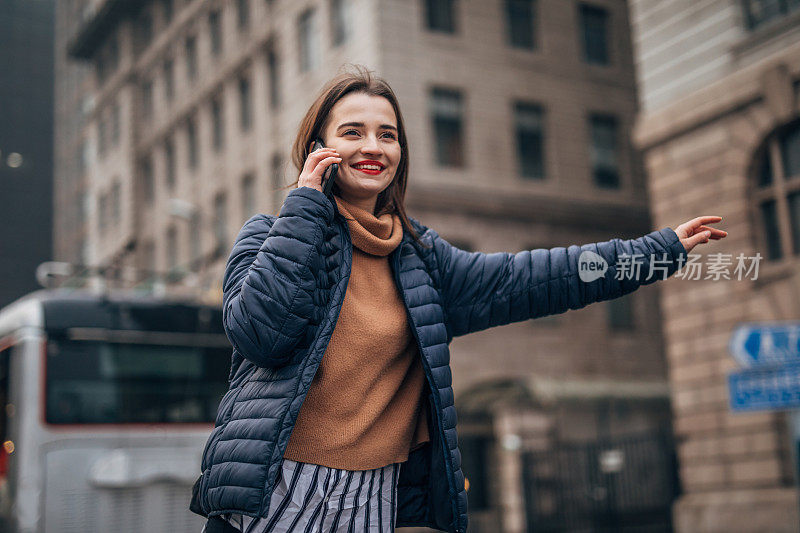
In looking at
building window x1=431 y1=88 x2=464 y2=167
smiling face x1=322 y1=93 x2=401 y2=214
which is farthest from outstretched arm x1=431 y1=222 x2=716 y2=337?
building window x1=431 y1=88 x2=464 y2=167

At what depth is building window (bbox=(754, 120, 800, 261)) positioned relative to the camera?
1135cm

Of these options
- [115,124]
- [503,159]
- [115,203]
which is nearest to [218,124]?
[115,203]

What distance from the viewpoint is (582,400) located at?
22344mm

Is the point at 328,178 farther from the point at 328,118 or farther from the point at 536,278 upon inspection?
the point at 536,278

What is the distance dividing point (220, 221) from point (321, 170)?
28.3m

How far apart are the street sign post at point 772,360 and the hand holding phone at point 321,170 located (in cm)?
629

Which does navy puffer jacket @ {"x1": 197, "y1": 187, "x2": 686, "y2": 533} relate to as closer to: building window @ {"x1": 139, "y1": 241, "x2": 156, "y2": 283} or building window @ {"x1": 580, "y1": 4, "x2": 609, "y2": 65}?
building window @ {"x1": 580, "y1": 4, "x2": 609, "y2": 65}

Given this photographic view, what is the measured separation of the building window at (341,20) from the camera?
2256 centimetres

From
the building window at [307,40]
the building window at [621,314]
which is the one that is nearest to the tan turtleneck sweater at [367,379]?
the building window at [307,40]

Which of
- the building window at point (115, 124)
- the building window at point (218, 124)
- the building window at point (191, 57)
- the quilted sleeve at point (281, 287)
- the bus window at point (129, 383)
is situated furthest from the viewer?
the building window at point (115, 124)

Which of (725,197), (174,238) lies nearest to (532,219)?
(725,197)

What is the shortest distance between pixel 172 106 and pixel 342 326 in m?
33.9

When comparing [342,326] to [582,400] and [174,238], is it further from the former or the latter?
[174,238]

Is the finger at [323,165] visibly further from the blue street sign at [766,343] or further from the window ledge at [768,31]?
the window ledge at [768,31]
